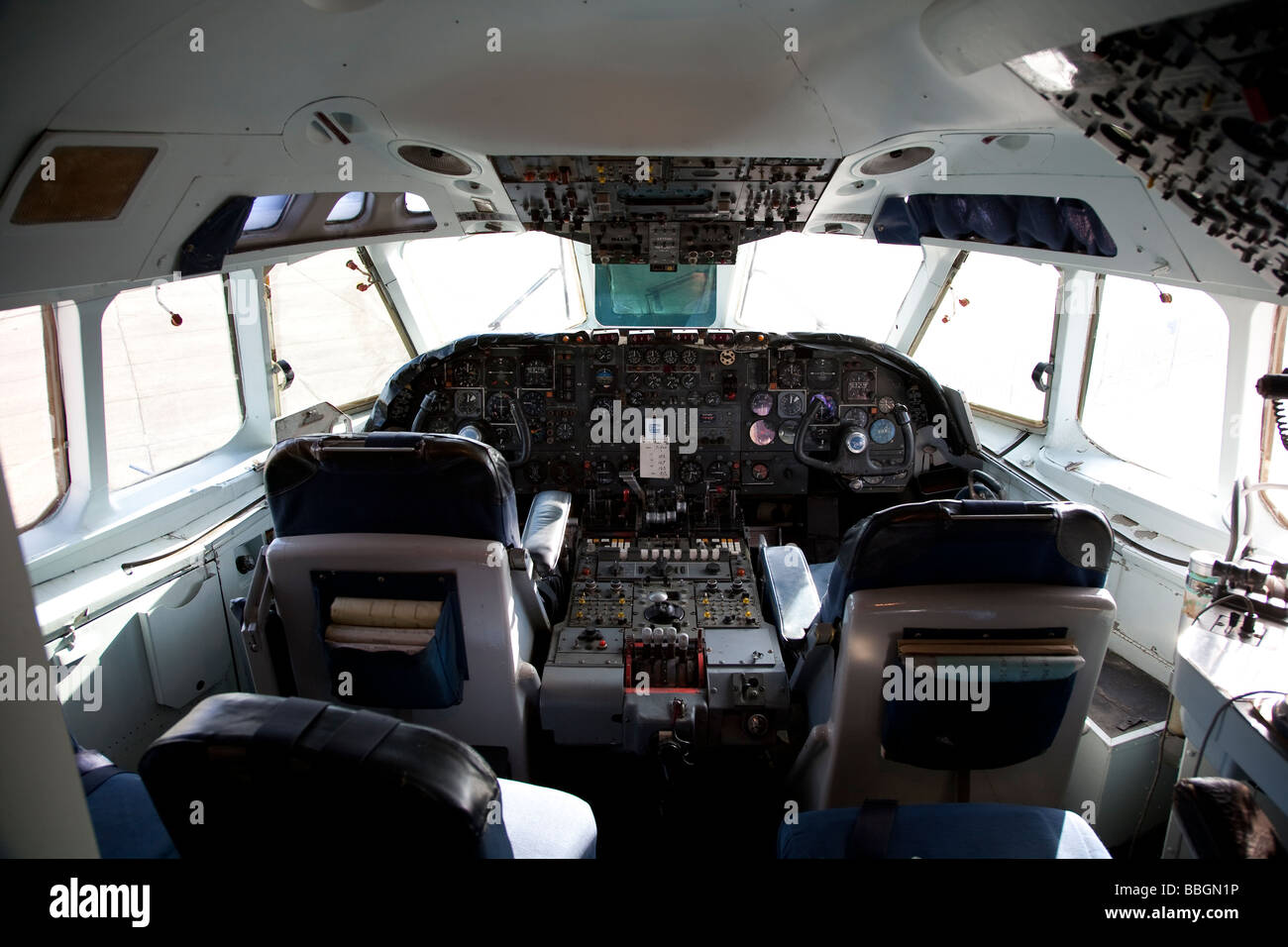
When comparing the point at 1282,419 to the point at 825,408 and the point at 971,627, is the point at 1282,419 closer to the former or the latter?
the point at 971,627

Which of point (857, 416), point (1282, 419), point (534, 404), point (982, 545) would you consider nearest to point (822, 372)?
point (857, 416)

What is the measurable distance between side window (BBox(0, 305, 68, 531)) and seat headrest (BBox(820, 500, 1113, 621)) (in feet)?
10.5

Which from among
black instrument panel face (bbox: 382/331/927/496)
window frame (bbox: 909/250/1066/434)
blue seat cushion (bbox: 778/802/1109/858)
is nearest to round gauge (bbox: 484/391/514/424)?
black instrument panel face (bbox: 382/331/927/496)

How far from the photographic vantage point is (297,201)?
10.2 feet

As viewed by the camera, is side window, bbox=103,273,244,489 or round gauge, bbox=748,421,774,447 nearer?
round gauge, bbox=748,421,774,447

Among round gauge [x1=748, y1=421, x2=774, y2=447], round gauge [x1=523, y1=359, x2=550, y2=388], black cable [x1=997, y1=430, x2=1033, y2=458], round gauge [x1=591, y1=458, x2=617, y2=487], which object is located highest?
round gauge [x1=523, y1=359, x2=550, y2=388]

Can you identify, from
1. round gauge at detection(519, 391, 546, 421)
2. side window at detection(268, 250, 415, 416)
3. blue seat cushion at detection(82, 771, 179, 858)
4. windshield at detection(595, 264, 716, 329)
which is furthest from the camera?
side window at detection(268, 250, 415, 416)

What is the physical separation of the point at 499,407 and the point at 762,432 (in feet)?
5.54

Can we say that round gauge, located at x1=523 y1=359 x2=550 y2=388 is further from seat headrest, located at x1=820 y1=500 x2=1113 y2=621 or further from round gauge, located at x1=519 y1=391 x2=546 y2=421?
seat headrest, located at x1=820 y1=500 x2=1113 y2=621

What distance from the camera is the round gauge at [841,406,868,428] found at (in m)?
4.18

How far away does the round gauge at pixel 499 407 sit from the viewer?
4230 mm

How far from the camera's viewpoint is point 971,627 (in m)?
1.76

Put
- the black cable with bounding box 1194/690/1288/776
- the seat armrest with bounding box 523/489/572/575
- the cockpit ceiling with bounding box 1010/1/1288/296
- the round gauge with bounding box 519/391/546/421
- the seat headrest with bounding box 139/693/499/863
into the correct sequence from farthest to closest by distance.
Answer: the round gauge with bounding box 519/391/546/421, the seat armrest with bounding box 523/489/572/575, the black cable with bounding box 1194/690/1288/776, the cockpit ceiling with bounding box 1010/1/1288/296, the seat headrest with bounding box 139/693/499/863
